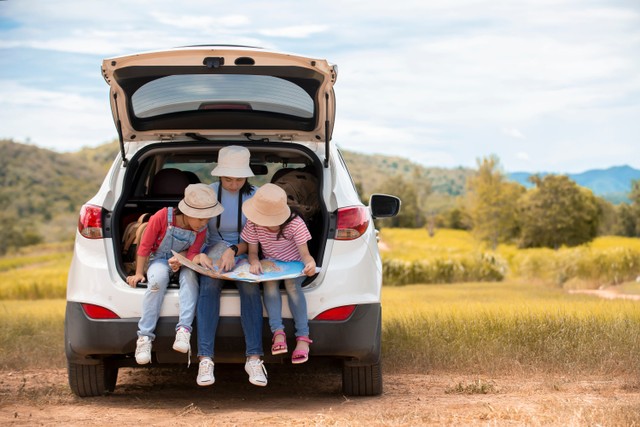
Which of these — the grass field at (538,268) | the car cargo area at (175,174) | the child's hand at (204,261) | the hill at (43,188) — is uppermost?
the hill at (43,188)

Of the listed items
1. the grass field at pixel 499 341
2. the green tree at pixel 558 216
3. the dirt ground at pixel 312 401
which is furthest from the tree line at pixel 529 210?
the dirt ground at pixel 312 401

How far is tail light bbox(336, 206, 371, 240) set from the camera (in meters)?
5.67

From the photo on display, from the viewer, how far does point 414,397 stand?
6.22m

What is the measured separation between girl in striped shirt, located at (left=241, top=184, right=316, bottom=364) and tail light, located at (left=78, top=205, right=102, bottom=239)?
89 centimetres

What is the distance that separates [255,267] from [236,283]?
0.94 ft

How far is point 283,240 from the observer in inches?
229

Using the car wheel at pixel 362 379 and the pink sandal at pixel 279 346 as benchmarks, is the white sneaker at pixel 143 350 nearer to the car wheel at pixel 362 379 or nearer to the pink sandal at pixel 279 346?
the pink sandal at pixel 279 346

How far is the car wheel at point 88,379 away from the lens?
241 inches

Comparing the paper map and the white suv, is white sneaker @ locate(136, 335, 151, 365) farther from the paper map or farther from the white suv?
the paper map

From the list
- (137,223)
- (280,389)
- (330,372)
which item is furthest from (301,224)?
(330,372)

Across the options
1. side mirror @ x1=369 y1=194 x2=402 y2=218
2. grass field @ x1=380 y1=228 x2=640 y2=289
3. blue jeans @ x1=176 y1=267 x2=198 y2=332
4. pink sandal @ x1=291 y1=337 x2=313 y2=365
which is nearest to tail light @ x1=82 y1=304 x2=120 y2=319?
blue jeans @ x1=176 y1=267 x2=198 y2=332

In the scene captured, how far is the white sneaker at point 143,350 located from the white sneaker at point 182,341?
0.53ft

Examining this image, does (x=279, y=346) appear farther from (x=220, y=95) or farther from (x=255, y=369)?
(x=220, y=95)

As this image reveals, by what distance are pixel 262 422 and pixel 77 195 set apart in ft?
398
